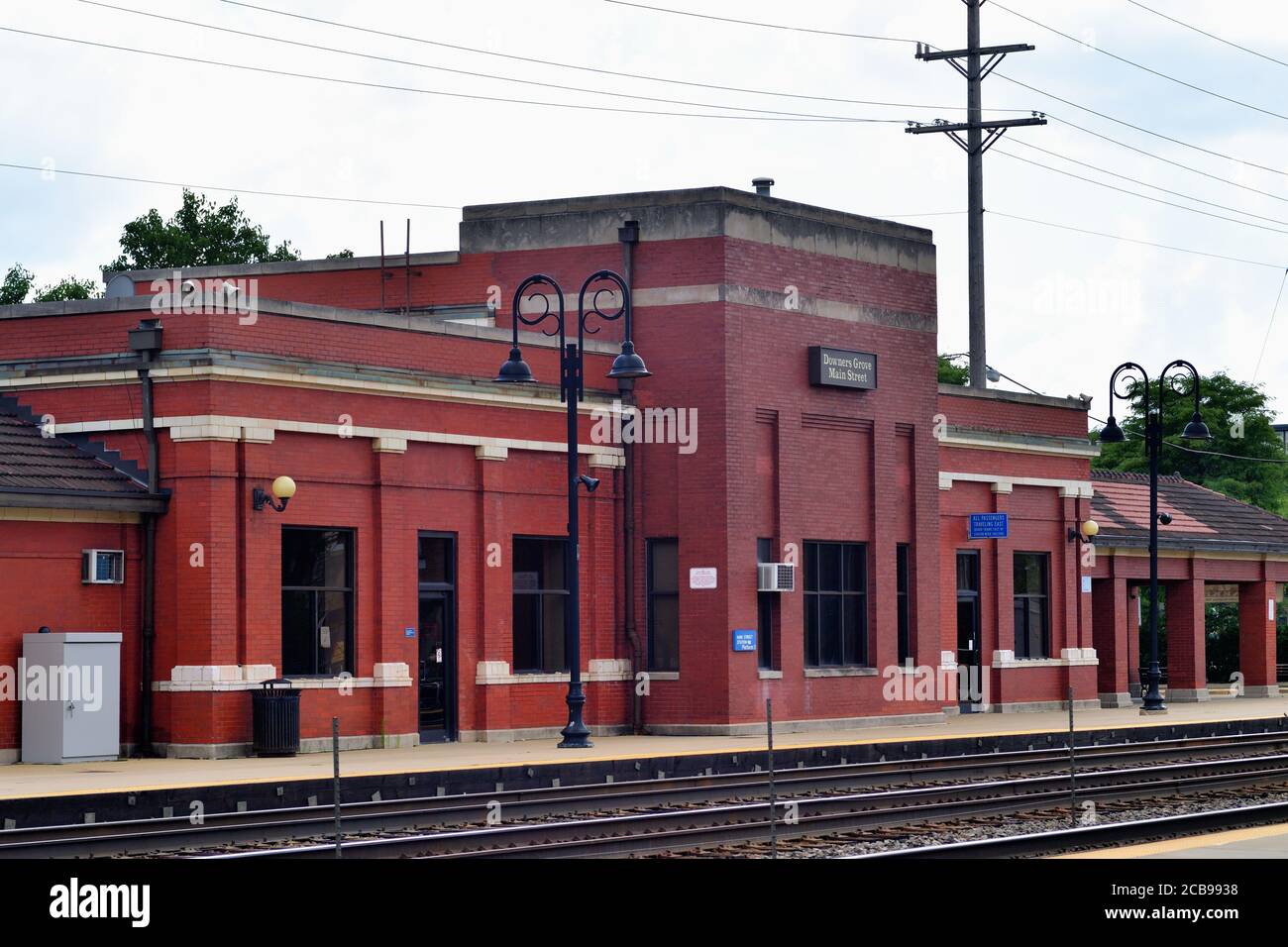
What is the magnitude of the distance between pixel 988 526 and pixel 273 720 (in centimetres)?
1744

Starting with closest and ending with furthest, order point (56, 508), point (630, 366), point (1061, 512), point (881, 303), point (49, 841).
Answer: point (49, 841) → point (56, 508) → point (630, 366) → point (881, 303) → point (1061, 512)

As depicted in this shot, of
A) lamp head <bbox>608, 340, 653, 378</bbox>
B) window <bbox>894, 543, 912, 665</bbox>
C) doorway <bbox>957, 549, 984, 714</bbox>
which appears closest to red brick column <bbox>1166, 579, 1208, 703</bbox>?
doorway <bbox>957, 549, 984, 714</bbox>

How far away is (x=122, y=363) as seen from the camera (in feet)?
92.5

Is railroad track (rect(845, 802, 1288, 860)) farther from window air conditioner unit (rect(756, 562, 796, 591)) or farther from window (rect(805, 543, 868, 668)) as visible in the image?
window (rect(805, 543, 868, 668))

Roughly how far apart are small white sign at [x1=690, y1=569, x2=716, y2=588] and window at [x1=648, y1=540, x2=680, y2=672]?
0.43 m

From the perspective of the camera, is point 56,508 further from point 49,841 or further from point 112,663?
point 49,841

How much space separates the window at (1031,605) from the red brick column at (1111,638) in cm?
312

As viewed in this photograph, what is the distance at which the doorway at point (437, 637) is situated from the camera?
30719mm

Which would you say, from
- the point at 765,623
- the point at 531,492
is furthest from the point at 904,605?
the point at 531,492

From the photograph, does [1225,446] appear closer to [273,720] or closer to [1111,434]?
[1111,434]

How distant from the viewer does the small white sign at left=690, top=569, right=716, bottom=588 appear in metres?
32.9
